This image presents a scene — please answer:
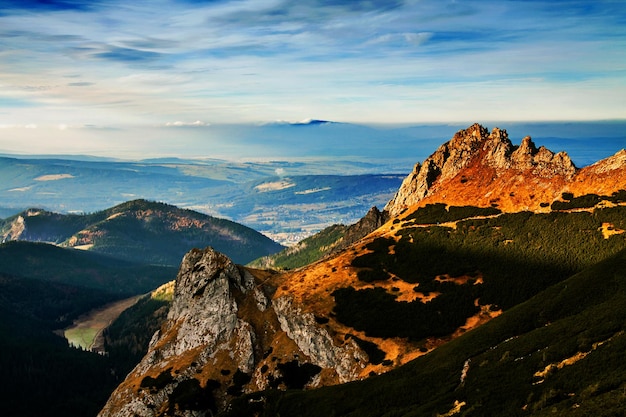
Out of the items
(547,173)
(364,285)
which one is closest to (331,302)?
(364,285)

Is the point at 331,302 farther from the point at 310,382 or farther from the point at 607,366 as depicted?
the point at 607,366

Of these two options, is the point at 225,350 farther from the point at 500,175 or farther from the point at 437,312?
the point at 500,175

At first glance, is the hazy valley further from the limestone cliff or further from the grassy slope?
the limestone cliff

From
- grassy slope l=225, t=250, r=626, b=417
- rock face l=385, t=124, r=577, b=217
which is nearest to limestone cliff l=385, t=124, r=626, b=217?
rock face l=385, t=124, r=577, b=217

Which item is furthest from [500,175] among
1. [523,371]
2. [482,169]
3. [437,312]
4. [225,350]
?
[523,371]

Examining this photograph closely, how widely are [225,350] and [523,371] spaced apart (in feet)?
282

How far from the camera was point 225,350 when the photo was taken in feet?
453

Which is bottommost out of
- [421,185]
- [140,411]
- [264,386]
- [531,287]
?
[140,411]

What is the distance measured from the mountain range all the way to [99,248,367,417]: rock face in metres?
0.39

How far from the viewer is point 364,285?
14262 cm

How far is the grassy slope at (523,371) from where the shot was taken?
59.0 m

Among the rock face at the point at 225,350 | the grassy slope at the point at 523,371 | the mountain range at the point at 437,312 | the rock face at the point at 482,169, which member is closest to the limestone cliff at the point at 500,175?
the rock face at the point at 482,169

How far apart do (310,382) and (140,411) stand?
138 ft

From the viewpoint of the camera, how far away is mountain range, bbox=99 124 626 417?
7606cm
